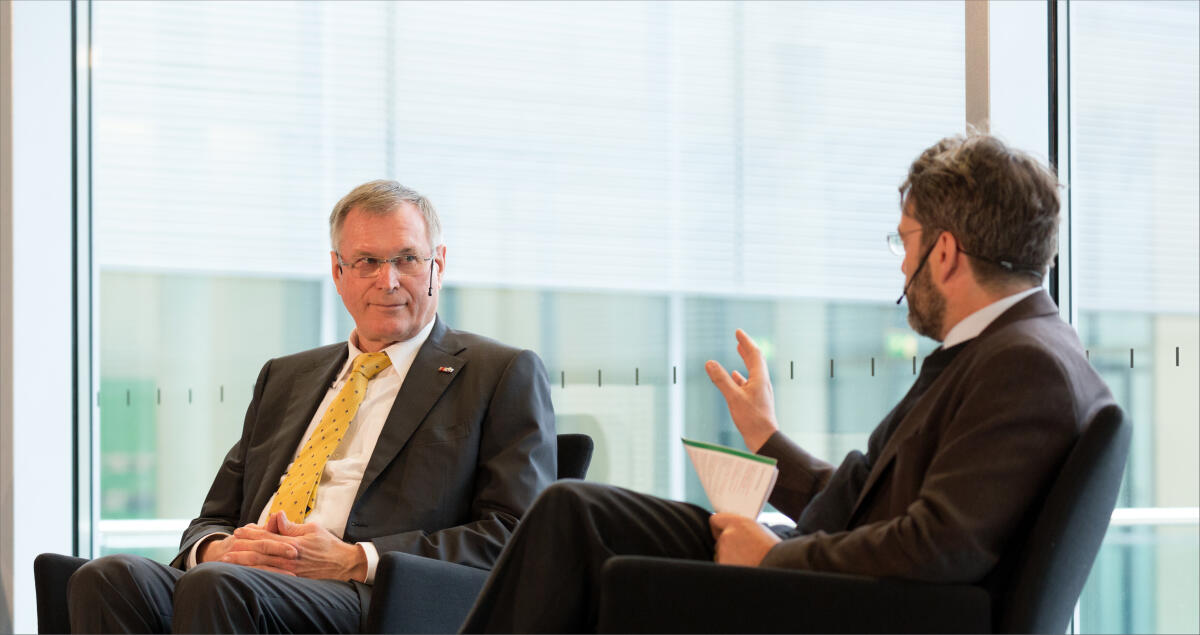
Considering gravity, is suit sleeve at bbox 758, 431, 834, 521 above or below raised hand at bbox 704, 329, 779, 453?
Answer: below

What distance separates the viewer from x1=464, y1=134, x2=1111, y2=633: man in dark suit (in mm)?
1730

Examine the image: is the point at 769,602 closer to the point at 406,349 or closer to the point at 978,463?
the point at 978,463

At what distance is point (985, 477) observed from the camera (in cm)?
172

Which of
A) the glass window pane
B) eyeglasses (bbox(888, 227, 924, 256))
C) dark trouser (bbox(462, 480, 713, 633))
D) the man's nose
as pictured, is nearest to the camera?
dark trouser (bbox(462, 480, 713, 633))

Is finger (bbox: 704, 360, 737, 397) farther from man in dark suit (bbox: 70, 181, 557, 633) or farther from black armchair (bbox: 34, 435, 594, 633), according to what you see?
black armchair (bbox: 34, 435, 594, 633)

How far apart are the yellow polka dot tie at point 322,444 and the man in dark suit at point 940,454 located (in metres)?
0.87

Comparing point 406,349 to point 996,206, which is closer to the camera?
point 996,206

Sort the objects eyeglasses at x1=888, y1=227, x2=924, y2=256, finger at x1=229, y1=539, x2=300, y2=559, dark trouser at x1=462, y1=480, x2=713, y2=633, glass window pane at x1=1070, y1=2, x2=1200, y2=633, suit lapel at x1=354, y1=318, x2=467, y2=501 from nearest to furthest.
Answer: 1. dark trouser at x1=462, y1=480, x2=713, y2=633
2. eyeglasses at x1=888, y1=227, x2=924, y2=256
3. finger at x1=229, y1=539, x2=300, y2=559
4. suit lapel at x1=354, y1=318, x2=467, y2=501
5. glass window pane at x1=1070, y1=2, x2=1200, y2=633

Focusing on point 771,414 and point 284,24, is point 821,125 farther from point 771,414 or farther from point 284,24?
point 284,24

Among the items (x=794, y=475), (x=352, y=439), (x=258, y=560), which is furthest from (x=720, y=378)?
(x=258, y=560)

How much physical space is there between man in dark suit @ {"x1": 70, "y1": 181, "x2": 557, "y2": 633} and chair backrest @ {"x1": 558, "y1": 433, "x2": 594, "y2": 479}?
0.48 ft

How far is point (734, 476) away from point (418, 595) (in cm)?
68

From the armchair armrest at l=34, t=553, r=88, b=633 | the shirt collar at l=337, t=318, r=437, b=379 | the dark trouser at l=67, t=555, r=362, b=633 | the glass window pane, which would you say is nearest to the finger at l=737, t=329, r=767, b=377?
the shirt collar at l=337, t=318, r=437, b=379

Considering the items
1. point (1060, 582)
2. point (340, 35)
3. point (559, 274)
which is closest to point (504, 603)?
point (1060, 582)
